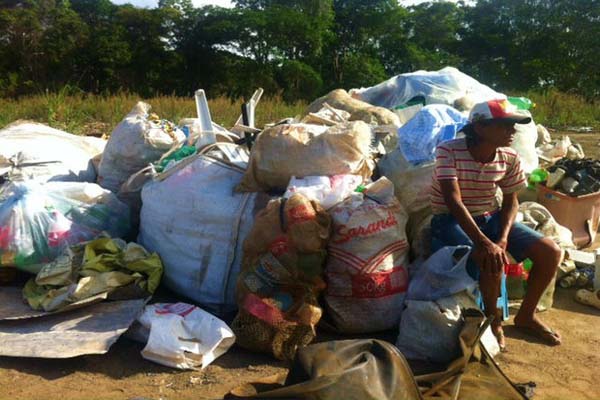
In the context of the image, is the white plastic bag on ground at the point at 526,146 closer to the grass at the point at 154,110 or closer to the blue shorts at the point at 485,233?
the blue shorts at the point at 485,233

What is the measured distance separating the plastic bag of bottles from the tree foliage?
19891 millimetres

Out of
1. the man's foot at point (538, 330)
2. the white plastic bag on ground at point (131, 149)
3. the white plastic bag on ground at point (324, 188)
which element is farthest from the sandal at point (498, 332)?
the white plastic bag on ground at point (131, 149)

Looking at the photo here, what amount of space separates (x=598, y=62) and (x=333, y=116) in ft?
73.1

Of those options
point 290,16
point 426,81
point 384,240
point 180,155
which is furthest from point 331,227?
point 290,16

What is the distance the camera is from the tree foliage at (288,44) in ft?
74.9

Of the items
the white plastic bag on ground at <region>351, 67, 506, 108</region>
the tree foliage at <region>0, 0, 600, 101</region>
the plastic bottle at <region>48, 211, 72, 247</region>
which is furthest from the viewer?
the tree foliage at <region>0, 0, 600, 101</region>

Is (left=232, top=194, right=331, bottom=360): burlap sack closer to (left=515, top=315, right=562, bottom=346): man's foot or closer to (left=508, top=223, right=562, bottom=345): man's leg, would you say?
(left=508, top=223, right=562, bottom=345): man's leg

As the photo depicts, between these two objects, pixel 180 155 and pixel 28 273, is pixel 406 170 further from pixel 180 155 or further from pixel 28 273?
pixel 28 273

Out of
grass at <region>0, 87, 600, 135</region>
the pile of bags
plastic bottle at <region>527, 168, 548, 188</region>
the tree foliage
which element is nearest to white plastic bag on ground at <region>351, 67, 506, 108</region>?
plastic bottle at <region>527, 168, 548, 188</region>

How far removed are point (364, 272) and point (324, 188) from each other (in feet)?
1.55

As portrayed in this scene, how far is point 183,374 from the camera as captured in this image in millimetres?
2416

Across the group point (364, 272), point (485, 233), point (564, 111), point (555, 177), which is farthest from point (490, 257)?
point (564, 111)

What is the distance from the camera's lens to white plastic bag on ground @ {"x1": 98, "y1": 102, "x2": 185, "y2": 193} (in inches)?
151

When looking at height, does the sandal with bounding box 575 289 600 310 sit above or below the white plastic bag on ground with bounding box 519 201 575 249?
below
